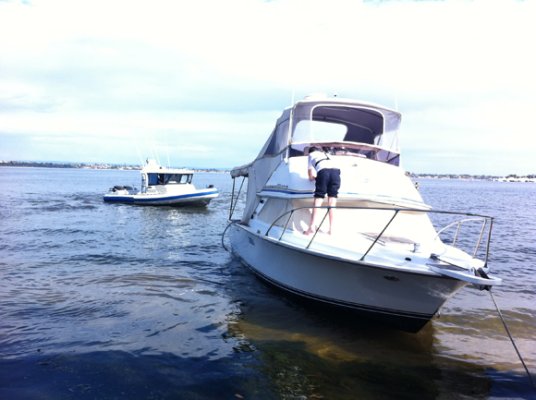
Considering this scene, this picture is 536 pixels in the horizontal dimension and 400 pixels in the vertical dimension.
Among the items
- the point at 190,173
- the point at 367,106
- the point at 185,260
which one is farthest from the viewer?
the point at 190,173

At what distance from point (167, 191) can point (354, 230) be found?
898 inches

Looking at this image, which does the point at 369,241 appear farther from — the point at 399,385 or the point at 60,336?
the point at 60,336

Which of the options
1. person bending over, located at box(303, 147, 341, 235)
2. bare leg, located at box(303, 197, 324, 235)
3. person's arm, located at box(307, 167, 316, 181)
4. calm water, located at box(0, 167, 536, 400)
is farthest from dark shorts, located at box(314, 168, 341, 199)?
calm water, located at box(0, 167, 536, 400)

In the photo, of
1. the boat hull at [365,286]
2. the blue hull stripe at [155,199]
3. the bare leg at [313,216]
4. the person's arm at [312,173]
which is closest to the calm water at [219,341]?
the boat hull at [365,286]

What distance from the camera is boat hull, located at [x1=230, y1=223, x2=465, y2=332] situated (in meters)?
5.98

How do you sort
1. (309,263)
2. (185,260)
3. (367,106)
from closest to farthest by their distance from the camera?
(309,263), (367,106), (185,260)

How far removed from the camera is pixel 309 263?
7270 millimetres

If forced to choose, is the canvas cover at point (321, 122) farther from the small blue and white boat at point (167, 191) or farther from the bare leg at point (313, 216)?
the small blue and white boat at point (167, 191)

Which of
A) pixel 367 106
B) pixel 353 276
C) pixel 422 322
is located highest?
pixel 367 106

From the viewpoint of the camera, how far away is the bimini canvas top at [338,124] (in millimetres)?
9672

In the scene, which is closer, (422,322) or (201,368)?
(201,368)

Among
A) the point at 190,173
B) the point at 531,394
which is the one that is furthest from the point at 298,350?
the point at 190,173

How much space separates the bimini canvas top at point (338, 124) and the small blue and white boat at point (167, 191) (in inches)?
698

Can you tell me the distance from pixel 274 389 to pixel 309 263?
2.44 metres
